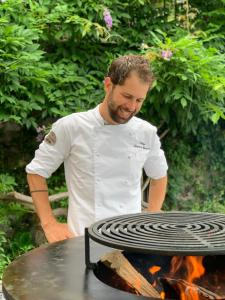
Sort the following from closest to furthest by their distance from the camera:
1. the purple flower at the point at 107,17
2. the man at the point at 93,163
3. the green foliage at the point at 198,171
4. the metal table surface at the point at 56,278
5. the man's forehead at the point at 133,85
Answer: the metal table surface at the point at 56,278
the man's forehead at the point at 133,85
the man at the point at 93,163
the purple flower at the point at 107,17
the green foliage at the point at 198,171

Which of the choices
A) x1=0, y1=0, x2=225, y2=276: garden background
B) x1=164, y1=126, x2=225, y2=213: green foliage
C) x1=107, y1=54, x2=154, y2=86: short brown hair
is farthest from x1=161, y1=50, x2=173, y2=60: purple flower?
x1=107, y1=54, x2=154, y2=86: short brown hair

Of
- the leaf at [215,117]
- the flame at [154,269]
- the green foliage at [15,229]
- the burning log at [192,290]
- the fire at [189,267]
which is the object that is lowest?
the green foliage at [15,229]

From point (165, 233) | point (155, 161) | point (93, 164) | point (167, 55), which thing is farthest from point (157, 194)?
point (167, 55)

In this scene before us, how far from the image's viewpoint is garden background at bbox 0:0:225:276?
4.12m

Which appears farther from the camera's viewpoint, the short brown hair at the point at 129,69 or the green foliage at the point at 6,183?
the green foliage at the point at 6,183

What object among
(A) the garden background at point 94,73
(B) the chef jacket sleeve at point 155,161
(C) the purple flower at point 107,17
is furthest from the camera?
(C) the purple flower at point 107,17

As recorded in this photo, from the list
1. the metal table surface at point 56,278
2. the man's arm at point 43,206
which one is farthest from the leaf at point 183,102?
the metal table surface at point 56,278

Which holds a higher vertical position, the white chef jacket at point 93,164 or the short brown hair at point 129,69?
the short brown hair at point 129,69

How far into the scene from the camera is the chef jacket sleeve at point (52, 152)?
2416 mm

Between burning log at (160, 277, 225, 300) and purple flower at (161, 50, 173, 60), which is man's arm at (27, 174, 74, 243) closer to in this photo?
burning log at (160, 277, 225, 300)

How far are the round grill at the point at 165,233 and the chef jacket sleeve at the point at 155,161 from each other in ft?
2.19

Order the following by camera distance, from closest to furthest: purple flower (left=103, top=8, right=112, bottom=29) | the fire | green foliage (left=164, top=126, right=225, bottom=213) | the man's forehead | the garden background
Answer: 1. the fire
2. the man's forehead
3. the garden background
4. purple flower (left=103, top=8, right=112, bottom=29)
5. green foliage (left=164, top=126, right=225, bottom=213)

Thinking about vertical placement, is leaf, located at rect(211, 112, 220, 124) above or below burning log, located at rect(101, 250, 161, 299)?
above

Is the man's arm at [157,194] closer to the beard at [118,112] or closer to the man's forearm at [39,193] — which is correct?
the beard at [118,112]
